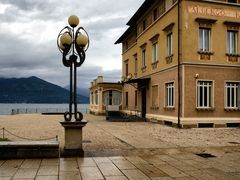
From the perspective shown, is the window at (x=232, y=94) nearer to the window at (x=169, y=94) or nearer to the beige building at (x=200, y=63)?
the beige building at (x=200, y=63)

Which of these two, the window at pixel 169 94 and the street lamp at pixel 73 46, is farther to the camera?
the window at pixel 169 94

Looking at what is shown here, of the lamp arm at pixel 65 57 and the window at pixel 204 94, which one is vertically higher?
the lamp arm at pixel 65 57

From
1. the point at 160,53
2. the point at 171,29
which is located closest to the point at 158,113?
the point at 160,53

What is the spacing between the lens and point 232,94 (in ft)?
70.8

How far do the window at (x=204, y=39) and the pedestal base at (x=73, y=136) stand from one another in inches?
523

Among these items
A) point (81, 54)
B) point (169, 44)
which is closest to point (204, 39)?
point (169, 44)

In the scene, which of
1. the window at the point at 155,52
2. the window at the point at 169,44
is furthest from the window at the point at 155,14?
the window at the point at 169,44

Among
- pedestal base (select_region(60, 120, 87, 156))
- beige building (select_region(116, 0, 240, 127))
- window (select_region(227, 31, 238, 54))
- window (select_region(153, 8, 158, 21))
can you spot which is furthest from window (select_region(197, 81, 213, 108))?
pedestal base (select_region(60, 120, 87, 156))

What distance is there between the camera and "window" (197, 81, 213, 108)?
20777 millimetres

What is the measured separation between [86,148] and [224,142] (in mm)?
6137

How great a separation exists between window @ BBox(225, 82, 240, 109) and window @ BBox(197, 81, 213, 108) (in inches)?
48.1

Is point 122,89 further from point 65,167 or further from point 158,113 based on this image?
point 65,167

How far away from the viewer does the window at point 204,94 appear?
818 inches

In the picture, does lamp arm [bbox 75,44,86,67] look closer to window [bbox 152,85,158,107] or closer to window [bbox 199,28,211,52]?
window [bbox 199,28,211,52]
